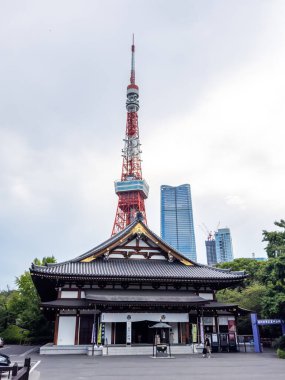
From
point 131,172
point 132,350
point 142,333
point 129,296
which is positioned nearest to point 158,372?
point 132,350

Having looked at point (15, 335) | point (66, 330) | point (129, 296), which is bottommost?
point (15, 335)

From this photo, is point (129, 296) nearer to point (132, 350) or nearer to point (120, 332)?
point (120, 332)

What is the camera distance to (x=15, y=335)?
43625 millimetres

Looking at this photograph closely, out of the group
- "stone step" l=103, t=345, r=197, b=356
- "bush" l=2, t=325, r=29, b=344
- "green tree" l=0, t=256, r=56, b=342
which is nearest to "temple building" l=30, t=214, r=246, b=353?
"stone step" l=103, t=345, r=197, b=356

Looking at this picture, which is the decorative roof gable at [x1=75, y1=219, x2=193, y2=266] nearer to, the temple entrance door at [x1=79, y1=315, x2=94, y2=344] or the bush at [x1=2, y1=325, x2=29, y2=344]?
the temple entrance door at [x1=79, y1=315, x2=94, y2=344]

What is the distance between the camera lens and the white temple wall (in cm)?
2366

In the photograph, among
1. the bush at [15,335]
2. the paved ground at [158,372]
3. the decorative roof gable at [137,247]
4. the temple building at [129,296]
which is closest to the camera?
the paved ground at [158,372]

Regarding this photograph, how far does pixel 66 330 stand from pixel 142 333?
6035 millimetres

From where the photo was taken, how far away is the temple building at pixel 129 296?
23.6 metres

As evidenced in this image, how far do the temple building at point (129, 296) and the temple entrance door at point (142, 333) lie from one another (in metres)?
0.07

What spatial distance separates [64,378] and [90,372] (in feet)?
6.60

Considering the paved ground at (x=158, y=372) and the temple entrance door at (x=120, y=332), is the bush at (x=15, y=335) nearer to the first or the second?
the temple entrance door at (x=120, y=332)

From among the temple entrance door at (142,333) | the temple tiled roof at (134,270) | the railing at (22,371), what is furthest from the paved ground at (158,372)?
the temple entrance door at (142,333)

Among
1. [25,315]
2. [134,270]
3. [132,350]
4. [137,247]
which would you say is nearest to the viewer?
[132,350]
